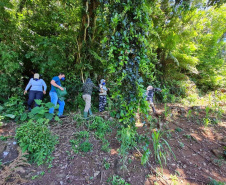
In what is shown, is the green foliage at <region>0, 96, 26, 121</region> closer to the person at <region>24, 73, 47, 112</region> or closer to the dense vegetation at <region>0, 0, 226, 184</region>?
the dense vegetation at <region>0, 0, 226, 184</region>

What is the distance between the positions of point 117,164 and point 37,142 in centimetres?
161

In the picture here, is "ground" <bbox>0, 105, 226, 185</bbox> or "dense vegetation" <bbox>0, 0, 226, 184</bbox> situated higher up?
"dense vegetation" <bbox>0, 0, 226, 184</bbox>

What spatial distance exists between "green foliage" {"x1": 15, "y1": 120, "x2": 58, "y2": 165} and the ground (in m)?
0.13

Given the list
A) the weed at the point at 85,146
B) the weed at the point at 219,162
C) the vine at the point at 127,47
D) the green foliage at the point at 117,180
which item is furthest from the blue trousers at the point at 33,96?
the weed at the point at 219,162

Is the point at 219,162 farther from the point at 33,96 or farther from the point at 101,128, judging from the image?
the point at 33,96

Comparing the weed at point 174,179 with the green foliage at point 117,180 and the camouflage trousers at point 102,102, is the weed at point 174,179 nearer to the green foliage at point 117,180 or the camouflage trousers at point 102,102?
the green foliage at point 117,180

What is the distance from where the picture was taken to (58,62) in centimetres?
439

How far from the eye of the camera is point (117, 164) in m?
2.20

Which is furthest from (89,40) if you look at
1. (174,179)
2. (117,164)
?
(174,179)

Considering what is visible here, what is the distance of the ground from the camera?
1997 mm

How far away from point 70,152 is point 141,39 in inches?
103

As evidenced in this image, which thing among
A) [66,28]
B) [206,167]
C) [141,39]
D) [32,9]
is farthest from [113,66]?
[32,9]

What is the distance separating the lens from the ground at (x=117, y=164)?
1997mm

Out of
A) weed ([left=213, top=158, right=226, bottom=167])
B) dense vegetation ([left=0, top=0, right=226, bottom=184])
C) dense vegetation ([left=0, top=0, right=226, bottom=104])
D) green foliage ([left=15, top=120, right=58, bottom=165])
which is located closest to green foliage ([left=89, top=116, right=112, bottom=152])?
dense vegetation ([left=0, top=0, right=226, bottom=184])
